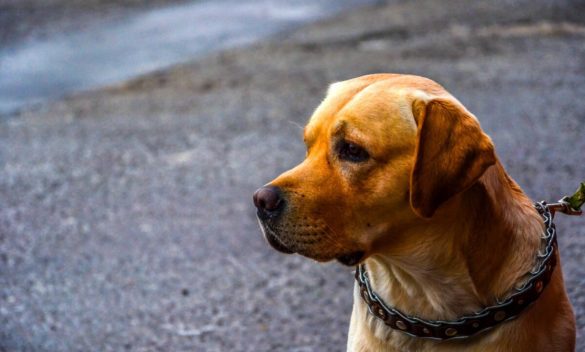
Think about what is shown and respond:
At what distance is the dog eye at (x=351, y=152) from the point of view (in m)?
2.95

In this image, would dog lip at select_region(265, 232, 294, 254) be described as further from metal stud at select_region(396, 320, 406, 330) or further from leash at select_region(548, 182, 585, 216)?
leash at select_region(548, 182, 585, 216)

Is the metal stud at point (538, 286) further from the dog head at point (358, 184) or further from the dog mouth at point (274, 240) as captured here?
the dog mouth at point (274, 240)

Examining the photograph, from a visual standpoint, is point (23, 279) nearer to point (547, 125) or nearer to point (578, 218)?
point (578, 218)

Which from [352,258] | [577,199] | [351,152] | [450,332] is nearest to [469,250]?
[450,332]

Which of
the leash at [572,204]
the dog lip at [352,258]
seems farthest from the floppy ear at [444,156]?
the leash at [572,204]

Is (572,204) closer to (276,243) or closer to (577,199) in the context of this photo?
(577,199)

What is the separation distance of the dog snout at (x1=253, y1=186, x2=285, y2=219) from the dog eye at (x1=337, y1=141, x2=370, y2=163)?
255 millimetres

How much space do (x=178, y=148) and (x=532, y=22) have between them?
5.12 metres

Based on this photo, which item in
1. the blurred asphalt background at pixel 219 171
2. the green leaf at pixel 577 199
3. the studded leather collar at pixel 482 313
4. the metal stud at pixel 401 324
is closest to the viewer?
the studded leather collar at pixel 482 313

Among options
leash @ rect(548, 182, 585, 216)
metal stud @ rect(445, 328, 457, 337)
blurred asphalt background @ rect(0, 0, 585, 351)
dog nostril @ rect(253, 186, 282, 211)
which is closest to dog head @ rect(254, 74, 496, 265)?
dog nostril @ rect(253, 186, 282, 211)

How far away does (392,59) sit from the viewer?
9.22 metres

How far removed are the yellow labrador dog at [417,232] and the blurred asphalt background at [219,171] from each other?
36.7 inches

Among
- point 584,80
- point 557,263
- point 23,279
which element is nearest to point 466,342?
point 557,263

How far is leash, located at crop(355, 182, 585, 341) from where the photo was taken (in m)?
2.88
